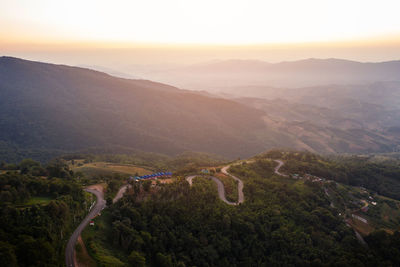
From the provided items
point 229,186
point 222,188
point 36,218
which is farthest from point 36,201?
point 229,186

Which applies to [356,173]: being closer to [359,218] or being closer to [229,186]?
[359,218]

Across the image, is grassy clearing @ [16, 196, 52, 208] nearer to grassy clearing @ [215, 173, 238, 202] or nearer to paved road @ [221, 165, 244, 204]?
grassy clearing @ [215, 173, 238, 202]

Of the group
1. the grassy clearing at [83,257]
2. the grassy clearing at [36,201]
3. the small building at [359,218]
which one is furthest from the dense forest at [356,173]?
the grassy clearing at [36,201]

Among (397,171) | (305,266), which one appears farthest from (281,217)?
(397,171)

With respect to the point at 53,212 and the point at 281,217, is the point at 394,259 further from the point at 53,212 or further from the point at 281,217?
the point at 53,212

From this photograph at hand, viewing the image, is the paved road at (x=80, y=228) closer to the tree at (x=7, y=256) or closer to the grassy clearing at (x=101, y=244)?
the grassy clearing at (x=101, y=244)

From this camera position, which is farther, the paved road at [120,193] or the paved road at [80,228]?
the paved road at [120,193]
